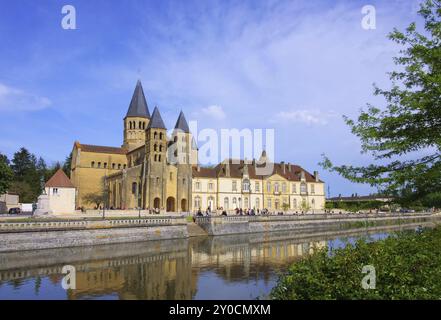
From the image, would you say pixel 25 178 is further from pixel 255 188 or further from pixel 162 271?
pixel 162 271

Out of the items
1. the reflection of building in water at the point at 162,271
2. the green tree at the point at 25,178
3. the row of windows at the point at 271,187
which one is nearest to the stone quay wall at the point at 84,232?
the reflection of building in water at the point at 162,271

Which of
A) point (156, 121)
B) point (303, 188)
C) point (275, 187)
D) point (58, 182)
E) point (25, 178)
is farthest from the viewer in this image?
point (25, 178)

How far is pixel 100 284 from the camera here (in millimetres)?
19594

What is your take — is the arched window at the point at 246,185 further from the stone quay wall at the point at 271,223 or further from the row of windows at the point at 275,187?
the stone quay wall at the point at 271,223

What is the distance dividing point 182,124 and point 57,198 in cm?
2743

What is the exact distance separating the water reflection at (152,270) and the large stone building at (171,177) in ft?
72.0

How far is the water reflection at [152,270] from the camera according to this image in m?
17.7

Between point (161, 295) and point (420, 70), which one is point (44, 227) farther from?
point (420, 70)

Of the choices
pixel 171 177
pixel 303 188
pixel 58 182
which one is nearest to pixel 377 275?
pixel 58 182

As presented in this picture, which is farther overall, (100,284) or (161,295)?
(100,284)

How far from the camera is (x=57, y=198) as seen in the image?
4172cm

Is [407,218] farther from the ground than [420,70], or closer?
closer

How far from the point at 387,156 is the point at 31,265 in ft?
74.9
